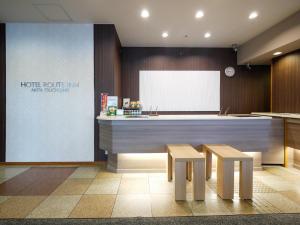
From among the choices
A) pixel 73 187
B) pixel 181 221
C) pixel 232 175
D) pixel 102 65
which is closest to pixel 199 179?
pixel 232 175

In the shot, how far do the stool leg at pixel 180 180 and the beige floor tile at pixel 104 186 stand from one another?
1001mm

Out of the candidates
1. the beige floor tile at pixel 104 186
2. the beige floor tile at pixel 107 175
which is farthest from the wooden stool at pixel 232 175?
the beige floor tile at pixel 107 175

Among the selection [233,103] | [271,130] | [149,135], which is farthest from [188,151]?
[233,103]

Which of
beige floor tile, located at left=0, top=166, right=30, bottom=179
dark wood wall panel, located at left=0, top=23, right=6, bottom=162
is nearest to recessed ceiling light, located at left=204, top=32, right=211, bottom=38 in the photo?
dark wood wall panel, located at left=0, top=23, right=6, bottom=162

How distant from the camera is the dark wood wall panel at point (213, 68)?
6.79 metres

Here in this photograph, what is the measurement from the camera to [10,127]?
4.93 meters

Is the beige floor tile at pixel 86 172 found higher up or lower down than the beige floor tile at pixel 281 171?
lower down

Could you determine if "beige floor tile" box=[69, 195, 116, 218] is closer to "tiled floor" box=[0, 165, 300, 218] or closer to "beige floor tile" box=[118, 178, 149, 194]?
"tiled floor" box=[0, 165, 300, 218]

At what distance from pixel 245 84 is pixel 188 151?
458 cm

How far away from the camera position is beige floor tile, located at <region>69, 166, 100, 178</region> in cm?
416

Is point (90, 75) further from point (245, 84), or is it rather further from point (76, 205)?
point (245, 84)

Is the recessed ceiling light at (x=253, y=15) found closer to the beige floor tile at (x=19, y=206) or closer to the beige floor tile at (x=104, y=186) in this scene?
the beige floor tile at (x=104, y=186)

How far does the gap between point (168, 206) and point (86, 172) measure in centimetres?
225

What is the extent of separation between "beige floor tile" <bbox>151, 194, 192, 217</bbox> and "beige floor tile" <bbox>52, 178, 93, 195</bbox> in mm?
1219
